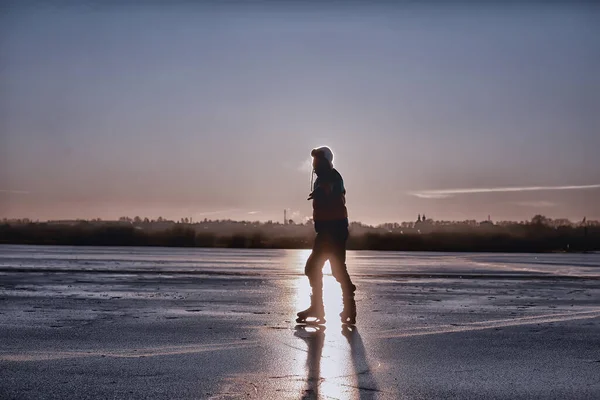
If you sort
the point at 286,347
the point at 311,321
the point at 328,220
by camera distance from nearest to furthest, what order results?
1. the point at 286,347
2. the point at 311,321
3. the point at 328,220

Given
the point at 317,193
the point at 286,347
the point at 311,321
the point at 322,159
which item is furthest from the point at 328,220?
the point at 286,347

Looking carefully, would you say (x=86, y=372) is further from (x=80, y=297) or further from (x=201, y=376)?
(x=80, y=297)

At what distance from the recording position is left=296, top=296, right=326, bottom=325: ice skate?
9.51 meters

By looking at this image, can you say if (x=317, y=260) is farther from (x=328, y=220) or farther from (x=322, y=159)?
(x=322, y=159)

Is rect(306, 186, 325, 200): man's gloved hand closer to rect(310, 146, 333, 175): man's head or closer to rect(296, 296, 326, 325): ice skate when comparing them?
rect(310, 146, 333, 175): man's head

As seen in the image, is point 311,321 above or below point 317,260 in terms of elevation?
below

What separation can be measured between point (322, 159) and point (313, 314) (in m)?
2.01

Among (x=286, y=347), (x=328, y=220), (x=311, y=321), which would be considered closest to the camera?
(x=286, y=347)

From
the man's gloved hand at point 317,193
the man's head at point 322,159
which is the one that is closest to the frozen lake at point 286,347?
the man's gloved hand at point 317,193

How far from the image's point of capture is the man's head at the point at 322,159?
33.7ft

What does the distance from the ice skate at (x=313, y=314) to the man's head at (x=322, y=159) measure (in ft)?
5.45

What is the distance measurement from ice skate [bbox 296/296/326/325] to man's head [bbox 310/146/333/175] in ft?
5.45

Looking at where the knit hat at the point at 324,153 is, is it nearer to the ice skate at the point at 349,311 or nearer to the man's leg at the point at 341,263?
the man's leg at the point at 341,263

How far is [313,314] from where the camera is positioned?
378 inches
